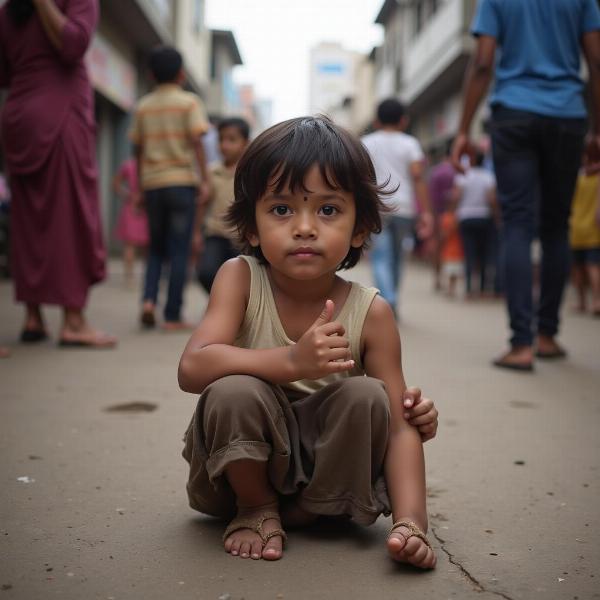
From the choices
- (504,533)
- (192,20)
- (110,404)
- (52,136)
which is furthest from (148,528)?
(192,20)

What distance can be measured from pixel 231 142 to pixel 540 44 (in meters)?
2.08

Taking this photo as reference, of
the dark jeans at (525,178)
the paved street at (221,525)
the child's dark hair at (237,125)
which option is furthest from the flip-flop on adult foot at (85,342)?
the dark jeans at (525,178)

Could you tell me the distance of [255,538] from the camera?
66.2 inches

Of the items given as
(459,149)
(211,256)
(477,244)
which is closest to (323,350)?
(459,149)

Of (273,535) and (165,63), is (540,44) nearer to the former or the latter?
(165,63)

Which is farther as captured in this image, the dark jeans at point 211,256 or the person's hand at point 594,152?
the dark jeans at point 211,256

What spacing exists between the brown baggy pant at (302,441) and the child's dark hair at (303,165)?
430mm

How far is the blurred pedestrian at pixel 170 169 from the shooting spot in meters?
5.40

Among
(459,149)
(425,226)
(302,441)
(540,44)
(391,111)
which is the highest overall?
(540,44)

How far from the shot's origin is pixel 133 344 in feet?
15.3

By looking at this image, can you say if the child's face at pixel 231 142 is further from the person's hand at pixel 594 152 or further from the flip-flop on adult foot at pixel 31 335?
the person's hand at pixel 594 152

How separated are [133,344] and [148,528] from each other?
115 inches

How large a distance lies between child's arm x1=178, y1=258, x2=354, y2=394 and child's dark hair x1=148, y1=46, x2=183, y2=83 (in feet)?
12.9

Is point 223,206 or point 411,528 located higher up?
point 223,206
